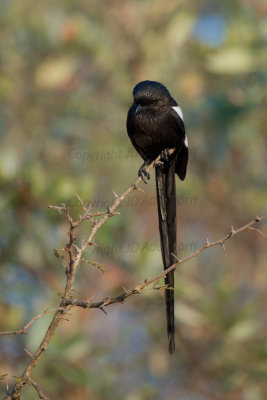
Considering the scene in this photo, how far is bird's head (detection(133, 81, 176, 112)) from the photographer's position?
3.42 metres

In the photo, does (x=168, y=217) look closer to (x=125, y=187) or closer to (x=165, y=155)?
(x=165, y=155)

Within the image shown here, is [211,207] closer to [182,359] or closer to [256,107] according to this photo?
[256,107]

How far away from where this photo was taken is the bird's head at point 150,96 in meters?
3.42

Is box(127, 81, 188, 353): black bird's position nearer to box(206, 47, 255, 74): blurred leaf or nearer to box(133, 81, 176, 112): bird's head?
box(133, 81, 176, 112): bird's head

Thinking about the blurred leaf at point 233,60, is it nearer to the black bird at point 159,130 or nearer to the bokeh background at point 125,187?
the bokeh background at point 125,187

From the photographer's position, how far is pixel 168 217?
302 cm

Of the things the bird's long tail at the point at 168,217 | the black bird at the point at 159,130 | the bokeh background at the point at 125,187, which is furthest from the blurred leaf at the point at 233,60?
the bird's long tail at the point at 168,217

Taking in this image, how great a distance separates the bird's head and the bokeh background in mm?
757

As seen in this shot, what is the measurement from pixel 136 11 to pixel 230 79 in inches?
40.3

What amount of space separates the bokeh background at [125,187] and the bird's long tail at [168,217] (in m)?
0.77

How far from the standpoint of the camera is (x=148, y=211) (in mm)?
5707

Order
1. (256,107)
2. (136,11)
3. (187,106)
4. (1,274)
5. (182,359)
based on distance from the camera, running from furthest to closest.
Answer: (136,11)
(187,106)
(256,107)
(182,359)
(1,274)

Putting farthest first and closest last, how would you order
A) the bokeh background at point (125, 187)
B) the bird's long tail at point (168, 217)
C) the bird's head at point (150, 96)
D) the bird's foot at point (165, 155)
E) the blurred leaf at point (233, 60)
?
the blurred leaf at point (233, 60), the bokeh background at point (125, 187), the bird's head at point (150, 96), the bird's foot at point (165, 155), the bird's long tail at point (168, 217)

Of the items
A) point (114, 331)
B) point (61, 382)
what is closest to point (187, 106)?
point (114, 331)
